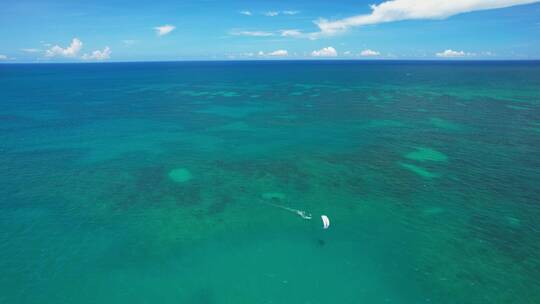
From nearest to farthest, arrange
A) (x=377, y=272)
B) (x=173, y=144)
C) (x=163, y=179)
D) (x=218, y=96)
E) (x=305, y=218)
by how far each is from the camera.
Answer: (x=377, y=272) < (x=305, y=218) < (x=163, y=179) < (x=173, y=144) < (x=218, y=96)

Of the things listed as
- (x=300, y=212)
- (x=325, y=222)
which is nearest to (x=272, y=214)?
(x=300, y=212)

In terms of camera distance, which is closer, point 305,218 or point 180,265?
point 180,265

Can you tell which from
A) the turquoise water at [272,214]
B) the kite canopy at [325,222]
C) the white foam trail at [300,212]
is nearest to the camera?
the turquoise water at [272,214]

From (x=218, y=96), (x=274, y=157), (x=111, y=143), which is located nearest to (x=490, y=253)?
(x=274, y=157)

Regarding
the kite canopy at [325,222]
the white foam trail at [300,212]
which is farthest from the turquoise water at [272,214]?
the kite canopy at [325,222]

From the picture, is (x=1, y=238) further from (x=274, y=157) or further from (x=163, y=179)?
(x=274, y=157)

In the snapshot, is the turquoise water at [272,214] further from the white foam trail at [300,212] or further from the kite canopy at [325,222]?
the kite canopy at [325,222]

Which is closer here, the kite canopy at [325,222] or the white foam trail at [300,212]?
the kite canopy at [325,222]

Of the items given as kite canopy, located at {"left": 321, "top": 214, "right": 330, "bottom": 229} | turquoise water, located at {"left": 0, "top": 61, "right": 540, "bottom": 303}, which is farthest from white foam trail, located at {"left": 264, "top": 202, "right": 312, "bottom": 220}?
kite canopy, located at {"left": 321, "top": 214, "right": 330, "bottom": 229}
